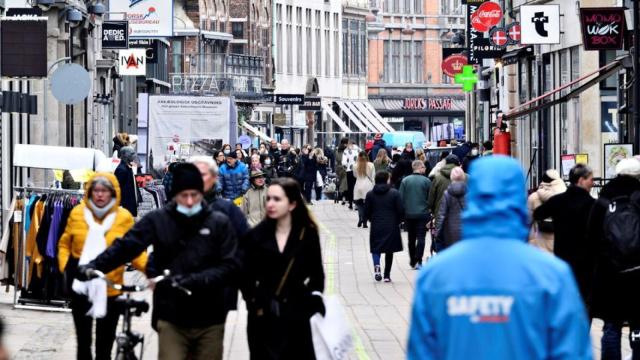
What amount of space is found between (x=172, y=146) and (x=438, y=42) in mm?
82676

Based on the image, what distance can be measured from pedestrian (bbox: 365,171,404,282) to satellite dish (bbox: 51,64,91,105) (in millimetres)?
4424

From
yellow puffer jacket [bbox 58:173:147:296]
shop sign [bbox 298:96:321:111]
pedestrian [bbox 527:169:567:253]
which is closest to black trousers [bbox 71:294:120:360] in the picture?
yellow puffer jacket [bbox 58:173:147:296]

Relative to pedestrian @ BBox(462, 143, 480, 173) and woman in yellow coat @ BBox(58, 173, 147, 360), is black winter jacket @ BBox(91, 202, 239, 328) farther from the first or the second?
pedestrian @ BBox(462, 143, 480, 173)

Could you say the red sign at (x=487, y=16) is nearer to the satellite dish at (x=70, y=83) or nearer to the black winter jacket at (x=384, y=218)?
the satellite dish at (x=70, y=83)

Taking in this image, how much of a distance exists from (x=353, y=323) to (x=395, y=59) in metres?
105

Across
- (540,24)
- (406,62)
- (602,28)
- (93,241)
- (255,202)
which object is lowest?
(93,241)

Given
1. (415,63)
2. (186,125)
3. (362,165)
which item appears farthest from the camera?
(415,63)

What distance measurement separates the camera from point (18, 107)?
23438 mm

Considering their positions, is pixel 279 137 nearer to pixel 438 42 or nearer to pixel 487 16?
pixel 438 42

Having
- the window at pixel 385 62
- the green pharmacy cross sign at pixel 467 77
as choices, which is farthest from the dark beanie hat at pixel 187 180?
the window at pixel 385 62

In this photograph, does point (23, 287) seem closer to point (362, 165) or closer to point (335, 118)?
point (362, 165)

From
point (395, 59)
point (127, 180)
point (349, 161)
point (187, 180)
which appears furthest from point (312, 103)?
point (187, 180)

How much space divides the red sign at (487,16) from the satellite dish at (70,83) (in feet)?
72.2

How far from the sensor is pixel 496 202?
5.89 metres
